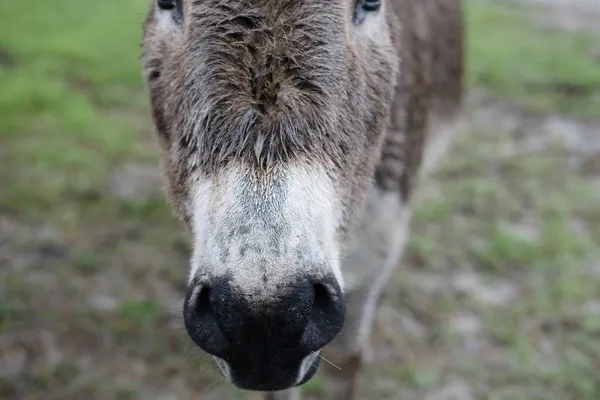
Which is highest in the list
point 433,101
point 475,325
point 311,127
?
point 311,127

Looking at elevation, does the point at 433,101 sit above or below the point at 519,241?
above

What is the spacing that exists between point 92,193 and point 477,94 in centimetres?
466

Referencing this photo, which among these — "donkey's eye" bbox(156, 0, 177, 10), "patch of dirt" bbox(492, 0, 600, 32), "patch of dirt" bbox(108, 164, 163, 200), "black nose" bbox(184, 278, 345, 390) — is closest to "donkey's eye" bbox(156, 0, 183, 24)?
"donkey's eye" bbox(156, 0, 177, 10)

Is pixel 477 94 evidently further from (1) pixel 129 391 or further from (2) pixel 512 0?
(1) pixel 129 391

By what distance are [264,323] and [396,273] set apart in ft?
10.9

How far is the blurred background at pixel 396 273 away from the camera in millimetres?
4012

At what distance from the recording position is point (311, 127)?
1.96 m

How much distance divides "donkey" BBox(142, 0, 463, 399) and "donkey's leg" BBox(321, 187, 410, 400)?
27.0 inches

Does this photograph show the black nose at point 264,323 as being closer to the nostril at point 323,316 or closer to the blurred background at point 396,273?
the nostril at point 323,316

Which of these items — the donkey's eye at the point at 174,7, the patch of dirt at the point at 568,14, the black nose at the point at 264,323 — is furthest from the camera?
the patch of dirt at the point at 568,14

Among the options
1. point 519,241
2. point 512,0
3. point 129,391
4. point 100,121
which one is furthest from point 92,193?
point 512,0

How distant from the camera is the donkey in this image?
173 centimetres

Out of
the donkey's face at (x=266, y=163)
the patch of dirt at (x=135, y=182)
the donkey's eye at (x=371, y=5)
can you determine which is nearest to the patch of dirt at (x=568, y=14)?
the patch of dirt at (x=135, y=182)

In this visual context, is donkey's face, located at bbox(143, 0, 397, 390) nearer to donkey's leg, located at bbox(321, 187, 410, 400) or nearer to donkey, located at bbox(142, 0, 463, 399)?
donkey, located at bbox(142, 0, 463, 399)
